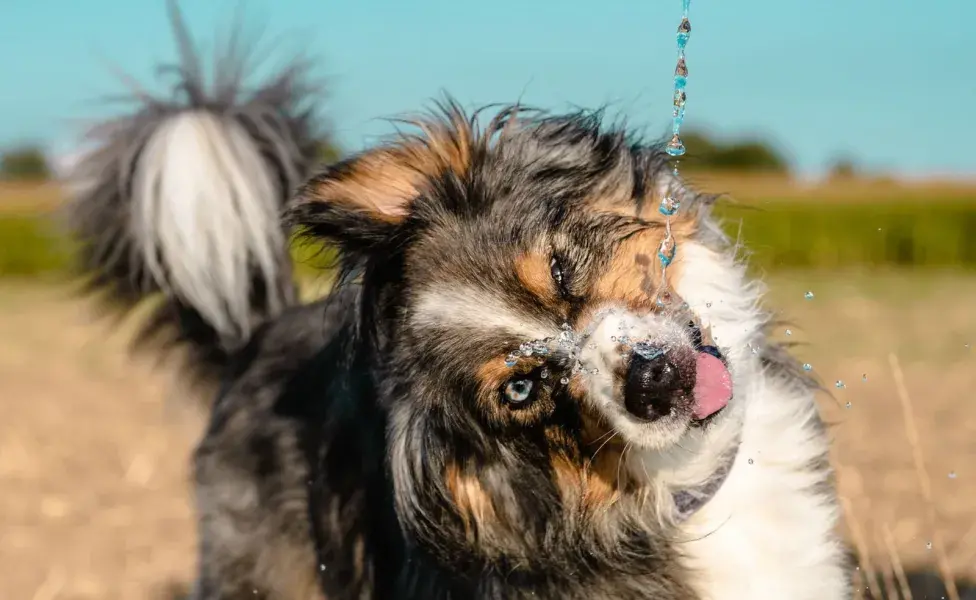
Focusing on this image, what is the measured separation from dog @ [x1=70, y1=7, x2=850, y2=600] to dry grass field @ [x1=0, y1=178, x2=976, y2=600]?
50 cm

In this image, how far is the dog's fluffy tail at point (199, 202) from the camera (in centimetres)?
498

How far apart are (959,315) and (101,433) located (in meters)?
12.1

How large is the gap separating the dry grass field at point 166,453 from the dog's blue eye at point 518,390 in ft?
3.96

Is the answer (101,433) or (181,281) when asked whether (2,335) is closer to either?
(101,433)

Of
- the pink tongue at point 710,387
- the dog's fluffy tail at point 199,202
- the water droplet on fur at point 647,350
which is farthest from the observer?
the dog's fluffy tail at point 199,202

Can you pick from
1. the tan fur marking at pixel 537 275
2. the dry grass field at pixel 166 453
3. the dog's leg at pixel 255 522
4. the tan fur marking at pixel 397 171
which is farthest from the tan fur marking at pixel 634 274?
the dog's leg at pixel 255 522

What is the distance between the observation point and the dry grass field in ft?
19.1

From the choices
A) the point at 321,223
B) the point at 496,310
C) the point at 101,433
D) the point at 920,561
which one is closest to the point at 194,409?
the point at 321,223

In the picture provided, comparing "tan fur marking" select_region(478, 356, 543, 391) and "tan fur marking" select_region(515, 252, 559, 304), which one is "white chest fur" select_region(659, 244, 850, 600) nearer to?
"tan fur marking" select_region(515, 252, 559, 304)

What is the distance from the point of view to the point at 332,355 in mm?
4477

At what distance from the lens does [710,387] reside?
3523mm

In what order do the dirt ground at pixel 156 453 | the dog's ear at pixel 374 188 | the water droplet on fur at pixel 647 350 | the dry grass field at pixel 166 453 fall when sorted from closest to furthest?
the water droplet on fur at pixel 647 350
the dog's ear at pixel 374 188
the dry grass field at pixel 166 453
the dirt ground at pixel 156 453

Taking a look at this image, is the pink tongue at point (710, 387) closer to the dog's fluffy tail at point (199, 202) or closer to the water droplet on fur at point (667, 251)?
the water droplet on fur at point (667, 251)

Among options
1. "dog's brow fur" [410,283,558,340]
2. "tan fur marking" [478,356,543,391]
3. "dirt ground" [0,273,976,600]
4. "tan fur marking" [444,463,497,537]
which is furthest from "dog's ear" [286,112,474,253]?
"dirt ground" [0,273,976,600]
